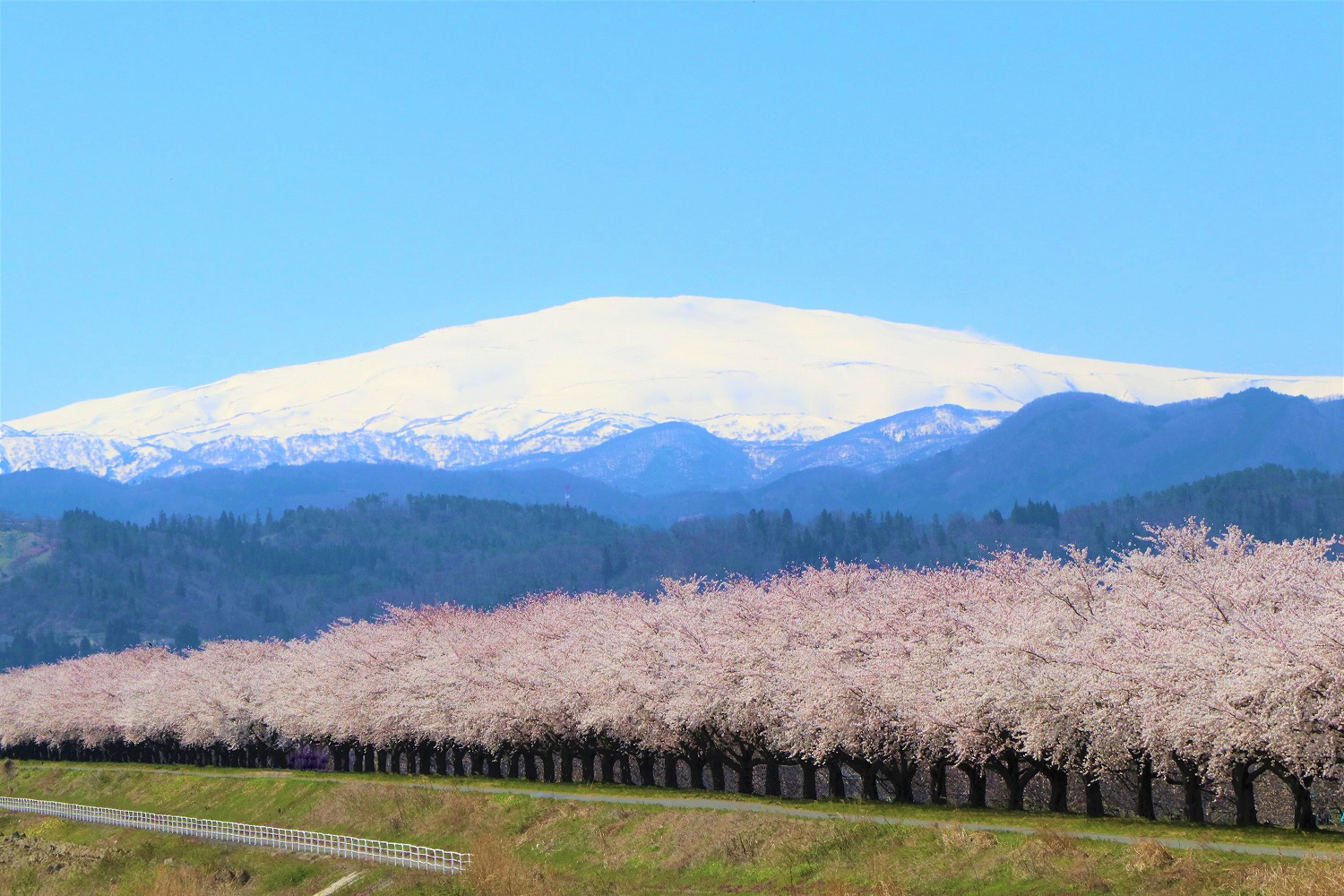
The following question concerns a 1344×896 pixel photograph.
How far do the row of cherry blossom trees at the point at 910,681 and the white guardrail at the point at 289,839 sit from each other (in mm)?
13636

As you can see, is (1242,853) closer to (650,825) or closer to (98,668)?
(650,825)

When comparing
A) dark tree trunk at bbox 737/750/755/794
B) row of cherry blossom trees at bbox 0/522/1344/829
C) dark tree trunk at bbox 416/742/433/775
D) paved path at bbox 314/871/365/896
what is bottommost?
paved path at bbox 314/871/365/896

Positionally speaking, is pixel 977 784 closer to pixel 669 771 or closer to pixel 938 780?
pixel 938 780

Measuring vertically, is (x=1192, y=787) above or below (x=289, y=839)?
above

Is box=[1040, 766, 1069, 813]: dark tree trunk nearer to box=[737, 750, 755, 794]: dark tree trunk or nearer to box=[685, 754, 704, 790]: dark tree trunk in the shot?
box=[737, 750, 755, 794]: dark tree trunk

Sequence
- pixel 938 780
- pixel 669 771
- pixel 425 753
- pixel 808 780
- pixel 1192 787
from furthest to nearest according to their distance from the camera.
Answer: pixel 425 753
pixel 669 771
pixel 808 780
pixel 938 780
pixel 1192 787

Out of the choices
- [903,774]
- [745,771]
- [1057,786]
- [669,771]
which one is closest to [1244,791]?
[1057,786]

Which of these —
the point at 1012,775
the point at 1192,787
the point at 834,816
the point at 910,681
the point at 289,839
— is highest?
the point at 910,681

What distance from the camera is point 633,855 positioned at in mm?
57531

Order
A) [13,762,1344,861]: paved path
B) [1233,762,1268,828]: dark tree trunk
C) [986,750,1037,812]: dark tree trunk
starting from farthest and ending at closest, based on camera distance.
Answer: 1. [986,750,1037,812]: dark tree trunk
2. [1233,762,1268,828]: dark tree trunk
3. [13,762,1344,861]: paved path

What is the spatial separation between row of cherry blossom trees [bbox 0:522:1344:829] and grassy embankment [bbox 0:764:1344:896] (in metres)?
2.96

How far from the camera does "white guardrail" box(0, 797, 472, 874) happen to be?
2312 inches

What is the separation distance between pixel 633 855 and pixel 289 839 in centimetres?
2119

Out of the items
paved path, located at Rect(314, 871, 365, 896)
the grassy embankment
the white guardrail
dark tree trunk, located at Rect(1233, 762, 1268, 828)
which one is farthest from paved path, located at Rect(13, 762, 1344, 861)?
paved path, located at Rect(314, 871, 365, 896)
